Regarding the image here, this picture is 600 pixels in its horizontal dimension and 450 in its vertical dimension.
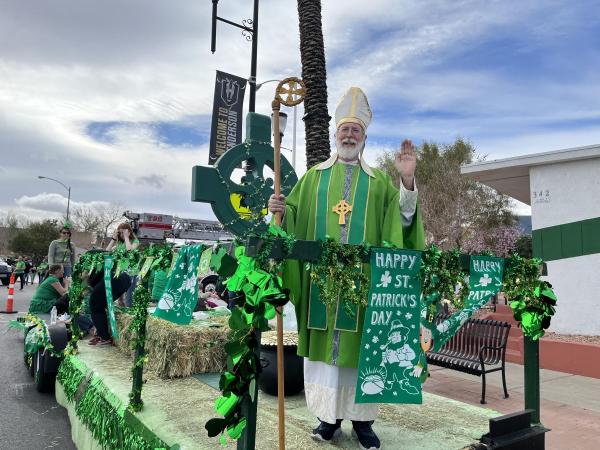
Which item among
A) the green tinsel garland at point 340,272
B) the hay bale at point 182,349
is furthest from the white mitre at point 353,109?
the hay bale at point 182,349

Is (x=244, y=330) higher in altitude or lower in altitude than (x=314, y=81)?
lower

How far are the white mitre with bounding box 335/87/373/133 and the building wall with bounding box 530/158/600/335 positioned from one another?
22.6ft

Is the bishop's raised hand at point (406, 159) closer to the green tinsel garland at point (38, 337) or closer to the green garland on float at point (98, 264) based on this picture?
the green garland on float at point (98, 264)

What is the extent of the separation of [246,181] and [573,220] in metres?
6.45

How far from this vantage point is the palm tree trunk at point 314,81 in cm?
700

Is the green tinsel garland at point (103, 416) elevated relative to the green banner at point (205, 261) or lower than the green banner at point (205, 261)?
lower

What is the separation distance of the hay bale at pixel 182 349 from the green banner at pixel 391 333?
2176mm

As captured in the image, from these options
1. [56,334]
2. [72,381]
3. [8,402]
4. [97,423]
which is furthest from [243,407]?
[8,402]

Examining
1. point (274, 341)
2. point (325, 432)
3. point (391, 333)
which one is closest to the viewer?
point (391, 333)

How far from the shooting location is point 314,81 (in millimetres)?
7246

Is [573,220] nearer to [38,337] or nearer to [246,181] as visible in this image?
[246,181]

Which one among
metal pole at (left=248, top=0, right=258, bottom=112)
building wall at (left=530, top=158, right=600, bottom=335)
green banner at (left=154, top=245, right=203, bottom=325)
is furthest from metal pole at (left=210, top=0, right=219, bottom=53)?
green banner at (left=154, top=245, right=203, bottom=325)

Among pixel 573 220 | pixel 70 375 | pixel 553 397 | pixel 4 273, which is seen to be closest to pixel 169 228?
pixel 4 273

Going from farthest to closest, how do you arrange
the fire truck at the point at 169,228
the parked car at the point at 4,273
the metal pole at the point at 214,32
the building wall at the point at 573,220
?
the parked car at the point at 4,273, the fire truck at the point at 169,228, the metal pole at the point at 214,32, the building wall at the point at 573,220
